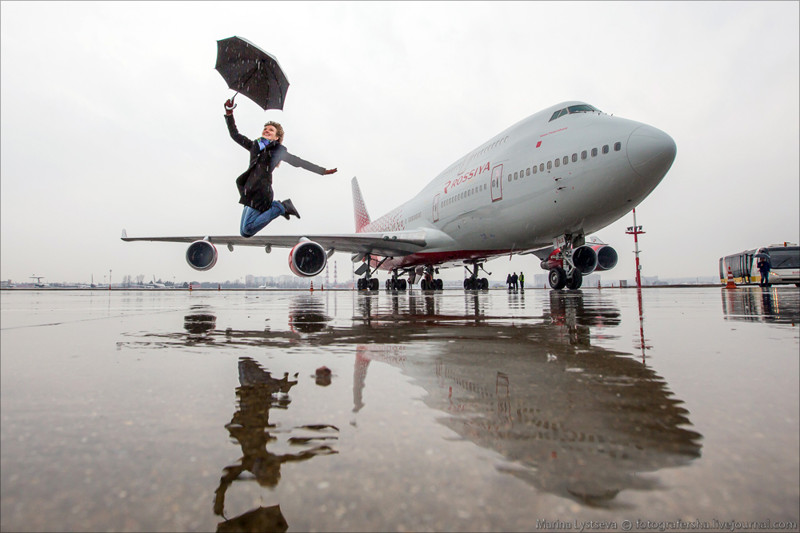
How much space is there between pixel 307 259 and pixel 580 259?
6.85m

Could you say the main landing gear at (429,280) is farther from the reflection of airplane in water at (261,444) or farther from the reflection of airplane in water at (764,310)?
the reflection of airplane in water at (261,444)

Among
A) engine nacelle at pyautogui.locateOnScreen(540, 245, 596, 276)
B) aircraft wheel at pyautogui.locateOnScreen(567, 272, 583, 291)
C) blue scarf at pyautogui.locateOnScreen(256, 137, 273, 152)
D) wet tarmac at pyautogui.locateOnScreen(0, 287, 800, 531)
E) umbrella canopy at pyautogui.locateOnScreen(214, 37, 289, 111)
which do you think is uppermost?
umbrella canopy at pyautogui.locateOnScreen(214, 37, 289, 111)

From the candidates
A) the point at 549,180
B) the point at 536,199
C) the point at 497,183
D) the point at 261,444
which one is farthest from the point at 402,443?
the point at 497,183

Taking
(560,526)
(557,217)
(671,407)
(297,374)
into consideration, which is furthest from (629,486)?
(557,217)

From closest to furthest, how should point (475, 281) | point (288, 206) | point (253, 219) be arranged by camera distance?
point (253, 219)
point (288, 206)
point (475, 281)

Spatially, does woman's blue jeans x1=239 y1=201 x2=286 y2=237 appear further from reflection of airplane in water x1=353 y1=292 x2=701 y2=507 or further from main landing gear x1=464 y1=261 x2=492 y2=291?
main landing gear x1=464 y1=261 x2=492 y2=291

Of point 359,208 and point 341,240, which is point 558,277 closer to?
point 341,240

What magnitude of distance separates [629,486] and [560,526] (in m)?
0.16

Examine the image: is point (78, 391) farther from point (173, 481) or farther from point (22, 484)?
point (173, 481)

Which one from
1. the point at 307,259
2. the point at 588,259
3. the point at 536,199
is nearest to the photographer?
the point at 536,199

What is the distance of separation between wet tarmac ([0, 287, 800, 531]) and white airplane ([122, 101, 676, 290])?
269 inches

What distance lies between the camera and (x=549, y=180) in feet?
28.5

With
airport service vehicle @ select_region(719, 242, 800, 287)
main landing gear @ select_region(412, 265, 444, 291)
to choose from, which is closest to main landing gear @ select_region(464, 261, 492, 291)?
main landing gear @ select_region(412, 265, 444, 291)

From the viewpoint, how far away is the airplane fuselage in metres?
7.53
